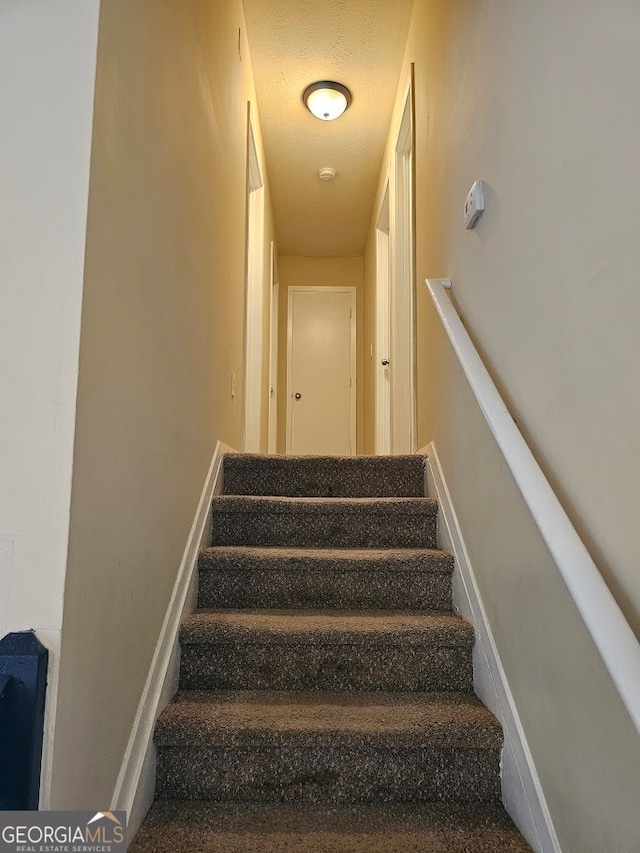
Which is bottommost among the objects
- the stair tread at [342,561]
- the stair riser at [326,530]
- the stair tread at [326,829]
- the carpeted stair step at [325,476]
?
the stair tread at [326,829]

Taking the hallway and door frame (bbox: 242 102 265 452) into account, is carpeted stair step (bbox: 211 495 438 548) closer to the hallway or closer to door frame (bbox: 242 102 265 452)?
the hallway

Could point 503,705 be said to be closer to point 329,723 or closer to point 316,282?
point 329,723

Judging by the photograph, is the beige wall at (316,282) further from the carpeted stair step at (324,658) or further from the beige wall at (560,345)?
the carpeted stair step at (324,658)

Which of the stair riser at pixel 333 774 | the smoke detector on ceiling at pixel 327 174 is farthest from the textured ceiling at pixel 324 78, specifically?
the stair riser at pixel 333 774

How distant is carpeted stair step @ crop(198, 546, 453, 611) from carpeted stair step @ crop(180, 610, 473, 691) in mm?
245

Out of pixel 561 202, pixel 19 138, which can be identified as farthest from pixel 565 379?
pixel 19 138

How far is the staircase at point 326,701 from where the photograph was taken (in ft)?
4.03

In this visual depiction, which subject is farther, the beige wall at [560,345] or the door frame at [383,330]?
the door frame at [383,330]

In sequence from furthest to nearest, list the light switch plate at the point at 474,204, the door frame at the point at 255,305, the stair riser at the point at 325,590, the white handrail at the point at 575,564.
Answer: the door frame at the point at 255,305
the stair riser at the point at 325,590
the light switch plate at the point at 474,204
the white handrail at the point at 575,564

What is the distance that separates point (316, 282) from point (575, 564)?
5.40 meters

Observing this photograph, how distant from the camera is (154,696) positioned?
54.2 inches

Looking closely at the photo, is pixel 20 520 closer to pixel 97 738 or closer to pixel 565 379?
pixel 97 738

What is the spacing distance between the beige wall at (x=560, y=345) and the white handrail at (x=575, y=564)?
0.06 meters

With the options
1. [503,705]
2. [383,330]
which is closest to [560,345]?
[503,705]
